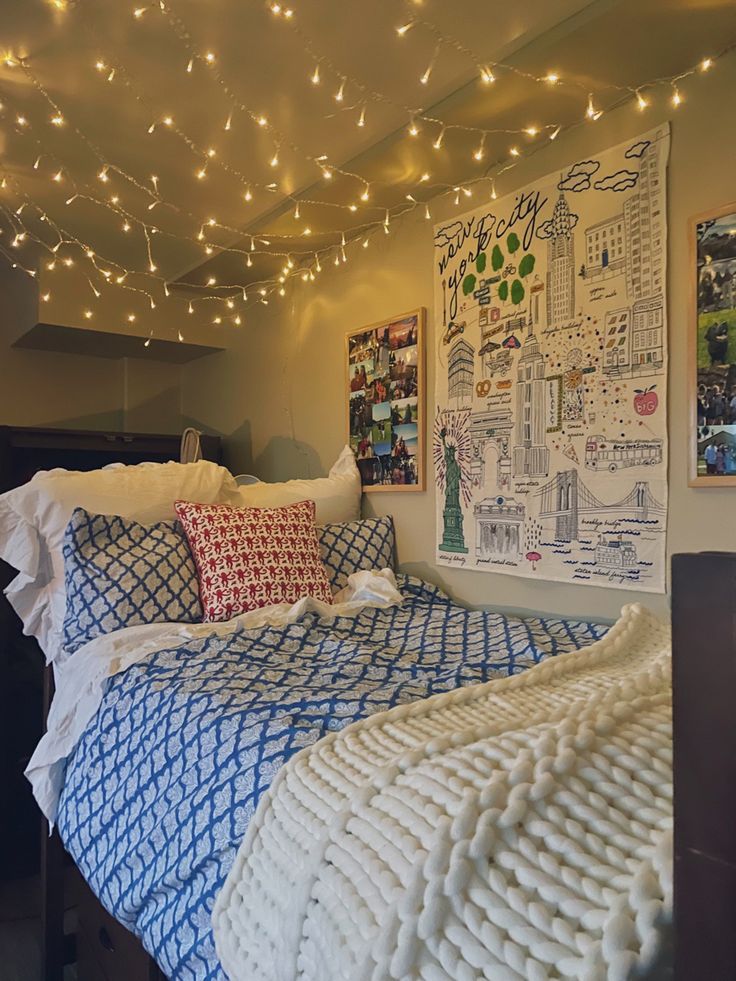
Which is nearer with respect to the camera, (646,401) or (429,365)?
(646,401)

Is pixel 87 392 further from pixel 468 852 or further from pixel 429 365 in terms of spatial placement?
pixel 468 852

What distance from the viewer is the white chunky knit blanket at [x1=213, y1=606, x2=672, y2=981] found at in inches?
19.0

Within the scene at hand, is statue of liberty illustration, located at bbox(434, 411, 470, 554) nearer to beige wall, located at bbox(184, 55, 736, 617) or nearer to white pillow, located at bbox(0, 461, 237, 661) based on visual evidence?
beige wall, located at bbox(184, 55, 736, 617)

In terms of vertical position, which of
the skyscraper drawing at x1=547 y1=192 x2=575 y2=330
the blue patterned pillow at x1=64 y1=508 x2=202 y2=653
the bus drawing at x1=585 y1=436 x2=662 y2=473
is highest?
the skyscraper drawing at x1=547 y1=192 x2=575 y2=330

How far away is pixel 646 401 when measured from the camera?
161 centimetres

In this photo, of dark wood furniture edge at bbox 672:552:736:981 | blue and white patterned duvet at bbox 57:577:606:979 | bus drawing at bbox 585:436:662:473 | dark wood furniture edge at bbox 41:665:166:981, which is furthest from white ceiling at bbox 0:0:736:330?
dark wood furniture edge at bbox 41:665:166:981

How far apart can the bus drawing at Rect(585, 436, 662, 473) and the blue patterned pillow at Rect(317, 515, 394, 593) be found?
0.77 m

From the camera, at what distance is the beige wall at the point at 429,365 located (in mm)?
1508

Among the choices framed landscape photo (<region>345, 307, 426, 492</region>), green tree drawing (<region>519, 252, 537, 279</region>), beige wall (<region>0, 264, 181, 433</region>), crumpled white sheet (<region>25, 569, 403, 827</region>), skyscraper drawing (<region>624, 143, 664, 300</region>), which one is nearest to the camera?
crumpled white sheet (<region>25, 569, 403, 827</region>)

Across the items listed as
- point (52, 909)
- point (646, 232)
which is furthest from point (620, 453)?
point (52, 909)

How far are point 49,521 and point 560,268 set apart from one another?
1544 millimetres

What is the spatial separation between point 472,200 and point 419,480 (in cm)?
88

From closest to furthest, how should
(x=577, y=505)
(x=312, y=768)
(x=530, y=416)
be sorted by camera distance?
A: (x=312, y=768) → (x=577, y=505) → (x=530, y=416)

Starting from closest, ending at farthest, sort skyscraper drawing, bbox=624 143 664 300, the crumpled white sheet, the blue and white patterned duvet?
the blue and white patterned duvet < the crumpled white sheet < skyscraper drawing, bbox=624 143 664 300
